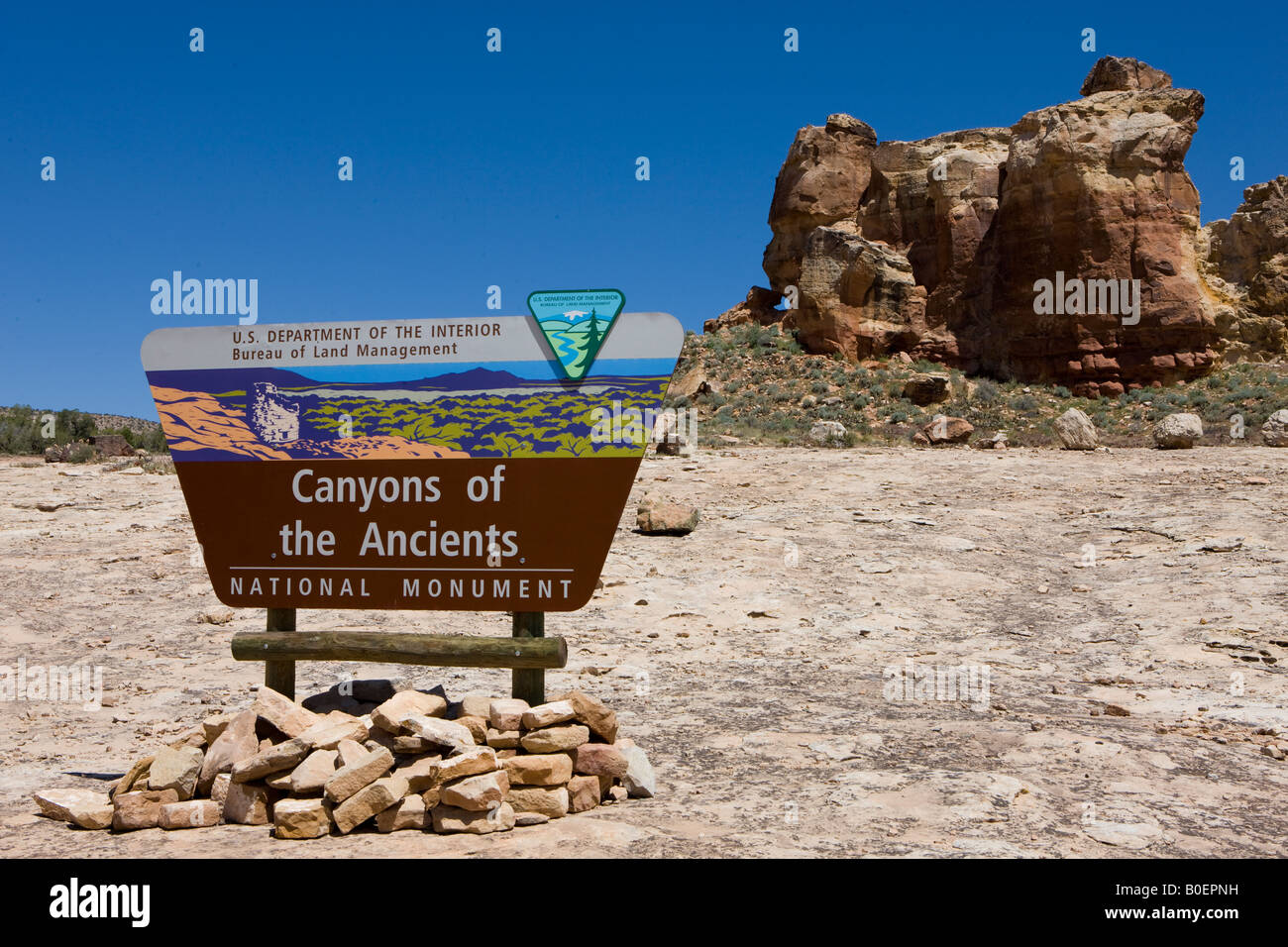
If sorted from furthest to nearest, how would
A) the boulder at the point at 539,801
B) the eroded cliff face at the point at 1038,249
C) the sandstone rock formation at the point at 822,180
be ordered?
the sandstone rock formation at the point at 822,180
the eroded cliff face at the point at 1038,249
the boulder at the point at 539,801

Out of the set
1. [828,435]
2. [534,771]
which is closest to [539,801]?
[534,771]

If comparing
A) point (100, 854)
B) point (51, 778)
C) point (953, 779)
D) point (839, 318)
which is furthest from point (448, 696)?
point (839, 318)

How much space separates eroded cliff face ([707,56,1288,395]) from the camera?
3384 centimetres

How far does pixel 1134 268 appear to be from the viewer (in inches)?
1340

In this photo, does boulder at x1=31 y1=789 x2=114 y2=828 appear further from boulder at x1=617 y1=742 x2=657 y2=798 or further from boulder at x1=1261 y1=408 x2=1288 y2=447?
boulder at x1=1261 y1=408 x2=1288 y2=447

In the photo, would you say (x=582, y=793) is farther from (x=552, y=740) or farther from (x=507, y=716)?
(x=507, y=716)

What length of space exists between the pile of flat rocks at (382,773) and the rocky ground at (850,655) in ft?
0.39

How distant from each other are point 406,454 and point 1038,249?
117 ft

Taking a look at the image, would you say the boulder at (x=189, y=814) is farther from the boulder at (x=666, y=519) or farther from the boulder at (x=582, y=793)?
the boulder at (x=666, y=519)

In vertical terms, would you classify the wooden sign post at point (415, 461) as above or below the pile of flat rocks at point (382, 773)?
above

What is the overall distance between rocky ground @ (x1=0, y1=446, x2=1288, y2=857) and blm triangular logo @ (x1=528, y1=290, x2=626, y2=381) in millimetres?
2378

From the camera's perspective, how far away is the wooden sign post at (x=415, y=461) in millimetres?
5227

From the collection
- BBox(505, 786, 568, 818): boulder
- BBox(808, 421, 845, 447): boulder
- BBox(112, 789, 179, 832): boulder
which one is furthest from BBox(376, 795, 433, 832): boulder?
BBox(808, 421, 845, 447): boulder

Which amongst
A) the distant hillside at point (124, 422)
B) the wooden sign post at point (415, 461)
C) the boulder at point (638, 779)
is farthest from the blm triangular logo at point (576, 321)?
the distant hillside at point (124, 422)
